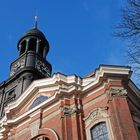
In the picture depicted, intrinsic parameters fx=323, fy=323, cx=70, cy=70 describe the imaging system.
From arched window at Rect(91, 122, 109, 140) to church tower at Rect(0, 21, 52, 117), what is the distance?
10.8 metres

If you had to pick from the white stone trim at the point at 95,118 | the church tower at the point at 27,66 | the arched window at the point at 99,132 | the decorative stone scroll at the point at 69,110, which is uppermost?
the church tower at the point at 27,66

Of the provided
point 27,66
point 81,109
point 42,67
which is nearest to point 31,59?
point 42,67

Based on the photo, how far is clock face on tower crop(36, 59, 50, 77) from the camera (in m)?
28.5

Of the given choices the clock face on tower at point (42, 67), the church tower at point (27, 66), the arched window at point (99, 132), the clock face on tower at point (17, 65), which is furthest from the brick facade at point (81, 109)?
the clock face on tower at point (17, 65)

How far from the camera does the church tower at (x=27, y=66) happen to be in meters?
26.2

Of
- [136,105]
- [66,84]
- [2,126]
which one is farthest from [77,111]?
[2,126]

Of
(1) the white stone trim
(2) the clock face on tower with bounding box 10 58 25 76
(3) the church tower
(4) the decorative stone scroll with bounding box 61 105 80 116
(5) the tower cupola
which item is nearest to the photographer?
(1) the white stone trim

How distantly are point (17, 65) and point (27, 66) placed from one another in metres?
2.05

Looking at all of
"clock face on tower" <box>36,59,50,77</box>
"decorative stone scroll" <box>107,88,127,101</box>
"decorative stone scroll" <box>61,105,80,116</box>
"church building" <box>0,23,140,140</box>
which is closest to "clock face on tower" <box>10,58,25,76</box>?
"clock face on tower" <box>36,59,50,77</box>

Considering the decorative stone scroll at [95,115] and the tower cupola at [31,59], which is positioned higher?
the tower cupola at [31,59]

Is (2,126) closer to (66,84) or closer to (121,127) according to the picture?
(66,84)

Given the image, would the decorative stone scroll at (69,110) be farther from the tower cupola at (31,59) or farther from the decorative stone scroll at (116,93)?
the tower cupola at (31,59)

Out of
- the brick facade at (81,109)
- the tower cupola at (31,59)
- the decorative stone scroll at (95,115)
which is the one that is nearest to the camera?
the brick facade at (81,109)

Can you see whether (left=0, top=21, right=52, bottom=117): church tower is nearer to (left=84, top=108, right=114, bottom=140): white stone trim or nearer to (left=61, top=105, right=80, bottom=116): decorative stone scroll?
(left=61, top=105, right=80, bottom=116): decorative stone scroll
